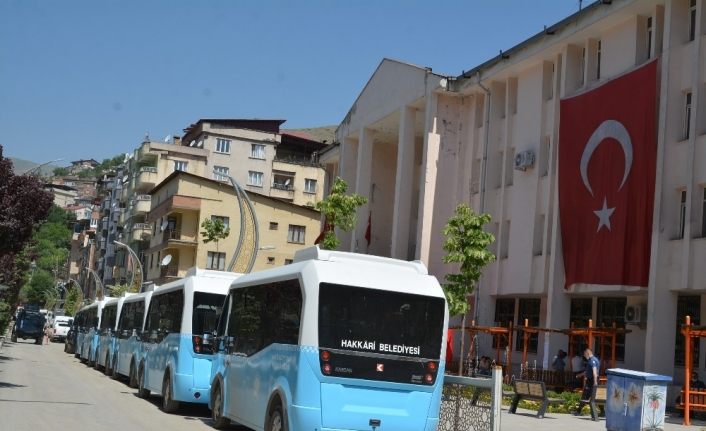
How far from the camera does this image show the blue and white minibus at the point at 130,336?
87.4 ft

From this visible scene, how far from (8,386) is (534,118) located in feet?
Answer: 70.1

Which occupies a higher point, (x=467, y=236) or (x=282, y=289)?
(x=467, y=236)

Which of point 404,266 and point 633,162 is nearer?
point 404,266

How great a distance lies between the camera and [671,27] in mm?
27562

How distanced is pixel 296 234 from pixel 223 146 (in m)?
17.8

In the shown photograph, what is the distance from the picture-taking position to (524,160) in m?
35.8

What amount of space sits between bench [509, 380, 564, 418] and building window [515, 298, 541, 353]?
11.7 meters

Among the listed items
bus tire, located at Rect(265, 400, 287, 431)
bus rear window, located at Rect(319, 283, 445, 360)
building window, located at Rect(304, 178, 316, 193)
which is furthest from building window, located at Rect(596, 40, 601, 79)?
building window, located at Rect(304, 178, 316, 193)

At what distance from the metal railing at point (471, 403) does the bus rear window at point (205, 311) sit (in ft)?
23.3

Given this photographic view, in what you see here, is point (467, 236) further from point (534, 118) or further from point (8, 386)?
point (8, 386)

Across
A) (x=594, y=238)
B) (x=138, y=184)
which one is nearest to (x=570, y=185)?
(x=594, y=238)

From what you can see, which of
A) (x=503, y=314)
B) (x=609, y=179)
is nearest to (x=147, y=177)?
(x=503, y=314)

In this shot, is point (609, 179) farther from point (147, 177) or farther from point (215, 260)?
point (147, 177)

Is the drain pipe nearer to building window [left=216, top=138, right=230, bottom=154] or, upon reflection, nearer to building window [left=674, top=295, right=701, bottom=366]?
building window [left=674, top=295, right=701, bottom=366]
